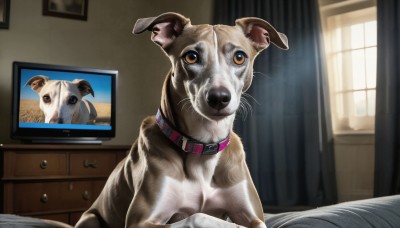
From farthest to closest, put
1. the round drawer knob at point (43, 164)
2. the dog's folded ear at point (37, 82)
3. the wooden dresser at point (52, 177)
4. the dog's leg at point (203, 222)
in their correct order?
1. the dog's folded ear at point (37, 82)
2. the round drawer knob at point (43, 164)
3. the wooden dresser at point (52, 177)
4. the dog's leg at point (203, 222)

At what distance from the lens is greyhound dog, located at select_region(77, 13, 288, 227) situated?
1.44 metres

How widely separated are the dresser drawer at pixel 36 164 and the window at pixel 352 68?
239cm

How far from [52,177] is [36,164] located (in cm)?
17

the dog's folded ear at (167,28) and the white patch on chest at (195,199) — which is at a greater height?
the dog's folded ear at (167,28)

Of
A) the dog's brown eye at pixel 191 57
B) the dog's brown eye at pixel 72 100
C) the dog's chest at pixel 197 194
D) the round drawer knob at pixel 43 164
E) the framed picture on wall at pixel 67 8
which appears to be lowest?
the round drawer knob at pixel 43 164

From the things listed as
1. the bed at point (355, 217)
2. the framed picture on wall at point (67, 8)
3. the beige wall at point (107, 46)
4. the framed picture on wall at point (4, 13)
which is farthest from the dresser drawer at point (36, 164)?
the bed at point (355, 217)

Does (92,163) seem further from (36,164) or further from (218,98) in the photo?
(218,98)

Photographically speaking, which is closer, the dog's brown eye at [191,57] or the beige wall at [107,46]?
the dog's brown eye at [191,57]

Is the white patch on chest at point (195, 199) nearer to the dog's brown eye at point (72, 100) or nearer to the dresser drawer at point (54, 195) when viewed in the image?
the dresser drawer at point (54, 195)

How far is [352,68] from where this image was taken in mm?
4055

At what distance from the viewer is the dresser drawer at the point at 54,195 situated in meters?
3.92

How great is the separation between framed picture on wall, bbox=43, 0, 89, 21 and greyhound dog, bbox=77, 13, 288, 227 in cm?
391

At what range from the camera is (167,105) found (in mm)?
1586

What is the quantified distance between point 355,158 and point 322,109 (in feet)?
1.61
